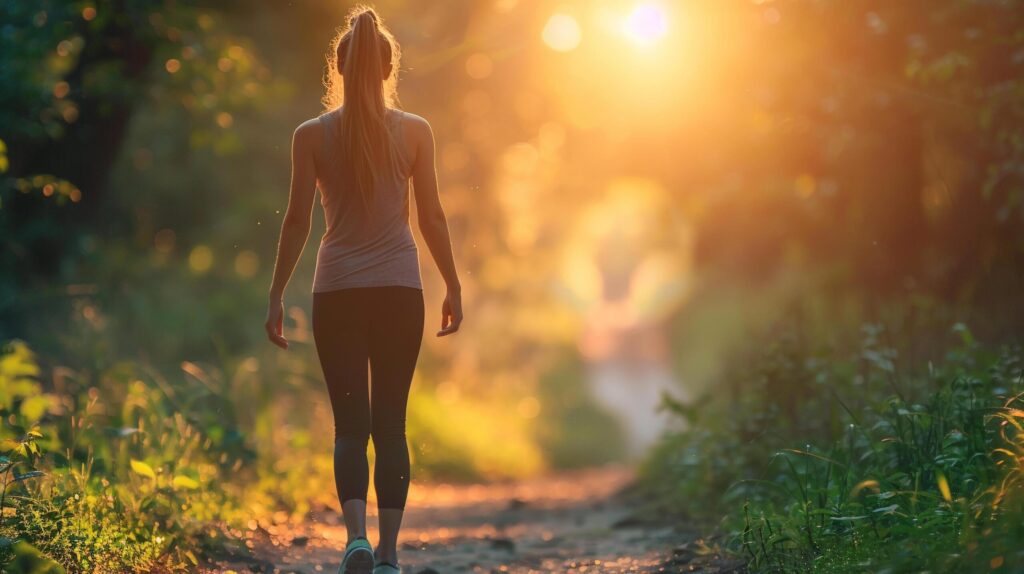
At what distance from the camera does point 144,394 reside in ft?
20.7

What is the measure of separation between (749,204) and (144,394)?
26.9 feet

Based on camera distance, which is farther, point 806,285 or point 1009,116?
point 806,285

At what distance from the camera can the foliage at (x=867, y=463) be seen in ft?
12.3

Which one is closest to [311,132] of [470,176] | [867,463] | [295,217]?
[295,217]

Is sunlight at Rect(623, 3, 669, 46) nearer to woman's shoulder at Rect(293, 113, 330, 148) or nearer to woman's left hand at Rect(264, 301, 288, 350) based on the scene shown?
woman's shoulder at Rect(293, 113, 330, 148)

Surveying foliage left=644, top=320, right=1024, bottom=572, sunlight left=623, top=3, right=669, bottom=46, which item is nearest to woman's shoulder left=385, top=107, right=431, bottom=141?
foliage left=644, top=320, right=1024, bottom=572

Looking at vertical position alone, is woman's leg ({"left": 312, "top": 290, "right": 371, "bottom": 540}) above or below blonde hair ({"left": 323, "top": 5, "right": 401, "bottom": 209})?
below

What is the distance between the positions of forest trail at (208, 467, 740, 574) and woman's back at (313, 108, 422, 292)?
1.55 meters

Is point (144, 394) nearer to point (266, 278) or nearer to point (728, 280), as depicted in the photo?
point (266, 278)

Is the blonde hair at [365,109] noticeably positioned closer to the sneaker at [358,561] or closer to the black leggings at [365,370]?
the black leggings at [365,370]

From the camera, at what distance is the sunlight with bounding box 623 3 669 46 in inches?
331

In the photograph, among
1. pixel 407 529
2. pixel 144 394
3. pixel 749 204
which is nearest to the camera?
pixel 144 394

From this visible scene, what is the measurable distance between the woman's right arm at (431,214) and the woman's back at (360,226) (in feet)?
0.29

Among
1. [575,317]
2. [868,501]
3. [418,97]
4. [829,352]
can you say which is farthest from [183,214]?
[575,317]
